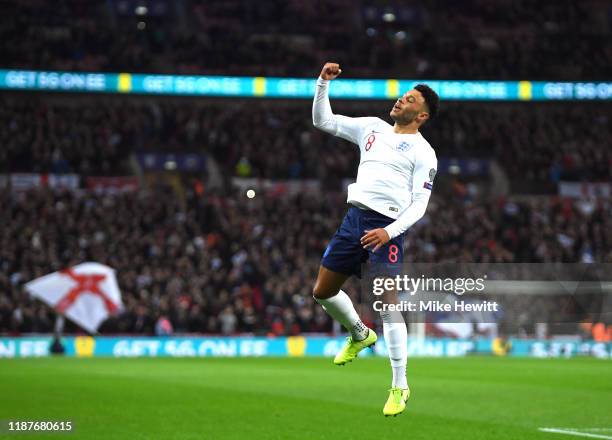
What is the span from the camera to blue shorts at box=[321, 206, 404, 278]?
9.44 metres

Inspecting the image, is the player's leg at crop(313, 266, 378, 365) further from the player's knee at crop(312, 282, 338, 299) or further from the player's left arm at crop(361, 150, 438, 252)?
the player's left arm at crop(361, 150, 438, 252)

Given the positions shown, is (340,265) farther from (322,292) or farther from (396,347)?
(396,347)

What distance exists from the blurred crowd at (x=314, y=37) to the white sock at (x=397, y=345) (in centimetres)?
3079

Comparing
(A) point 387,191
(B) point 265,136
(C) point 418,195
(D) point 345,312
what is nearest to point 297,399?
(D) point 345,312

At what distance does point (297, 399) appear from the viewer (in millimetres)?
16031

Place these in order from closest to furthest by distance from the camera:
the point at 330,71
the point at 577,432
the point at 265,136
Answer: the point at 330,71 < the point at 577,432 < the point at 265,136

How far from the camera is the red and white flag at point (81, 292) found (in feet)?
90.1

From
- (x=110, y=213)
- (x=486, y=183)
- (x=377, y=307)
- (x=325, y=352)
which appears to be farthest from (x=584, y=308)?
(x=377, y=307)

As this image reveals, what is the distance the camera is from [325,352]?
1230 inches

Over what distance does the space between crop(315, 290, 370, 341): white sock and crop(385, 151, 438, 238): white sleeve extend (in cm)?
97

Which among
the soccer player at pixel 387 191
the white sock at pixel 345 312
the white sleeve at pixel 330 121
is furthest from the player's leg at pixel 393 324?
the white sleeve at pixel 330 121

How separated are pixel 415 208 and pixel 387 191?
0.33m

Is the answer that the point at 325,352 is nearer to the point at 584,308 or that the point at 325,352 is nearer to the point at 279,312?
the point at 279,312

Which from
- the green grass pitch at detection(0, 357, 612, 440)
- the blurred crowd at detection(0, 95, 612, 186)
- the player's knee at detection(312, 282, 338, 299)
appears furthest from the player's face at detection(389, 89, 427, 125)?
the blurred crowd at detection(0, 95, 612, 186)
